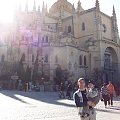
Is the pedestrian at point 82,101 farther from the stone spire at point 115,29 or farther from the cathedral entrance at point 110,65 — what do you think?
the stone spire at point 115,29

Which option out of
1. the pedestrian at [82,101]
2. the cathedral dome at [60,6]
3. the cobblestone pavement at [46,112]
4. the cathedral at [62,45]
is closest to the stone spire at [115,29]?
the cathedral at [62,45]

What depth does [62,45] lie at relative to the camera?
48.2 metres

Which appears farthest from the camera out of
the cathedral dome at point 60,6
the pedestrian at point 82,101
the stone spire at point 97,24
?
the cathedral dome at point 60,6

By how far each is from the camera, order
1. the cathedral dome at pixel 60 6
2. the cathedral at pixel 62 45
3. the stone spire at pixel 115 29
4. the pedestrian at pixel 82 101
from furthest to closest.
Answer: the cathedral dome at pixel 60 6 → the stone spire at pixel 115 29 → the cathedral at pixel 62 45 → the pedestrian at pixel 82 101

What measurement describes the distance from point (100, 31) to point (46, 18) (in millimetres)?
12214

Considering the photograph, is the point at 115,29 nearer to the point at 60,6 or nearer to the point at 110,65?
the point at 110,65

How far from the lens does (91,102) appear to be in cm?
571

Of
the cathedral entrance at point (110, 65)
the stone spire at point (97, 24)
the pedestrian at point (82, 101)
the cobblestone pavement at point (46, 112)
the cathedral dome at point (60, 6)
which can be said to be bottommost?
the cobblestone pavement at point (46, 112)

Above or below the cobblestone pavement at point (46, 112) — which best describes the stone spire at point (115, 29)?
above

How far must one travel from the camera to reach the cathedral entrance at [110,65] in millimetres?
54822

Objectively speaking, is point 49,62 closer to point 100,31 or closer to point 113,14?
point 100,31

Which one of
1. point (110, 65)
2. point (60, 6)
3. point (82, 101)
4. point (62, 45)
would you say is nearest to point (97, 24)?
point (110, 65)

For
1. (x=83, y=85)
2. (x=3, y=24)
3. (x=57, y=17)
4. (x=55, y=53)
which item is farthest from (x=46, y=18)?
(x=83, y=85)

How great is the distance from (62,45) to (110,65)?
13611mm
